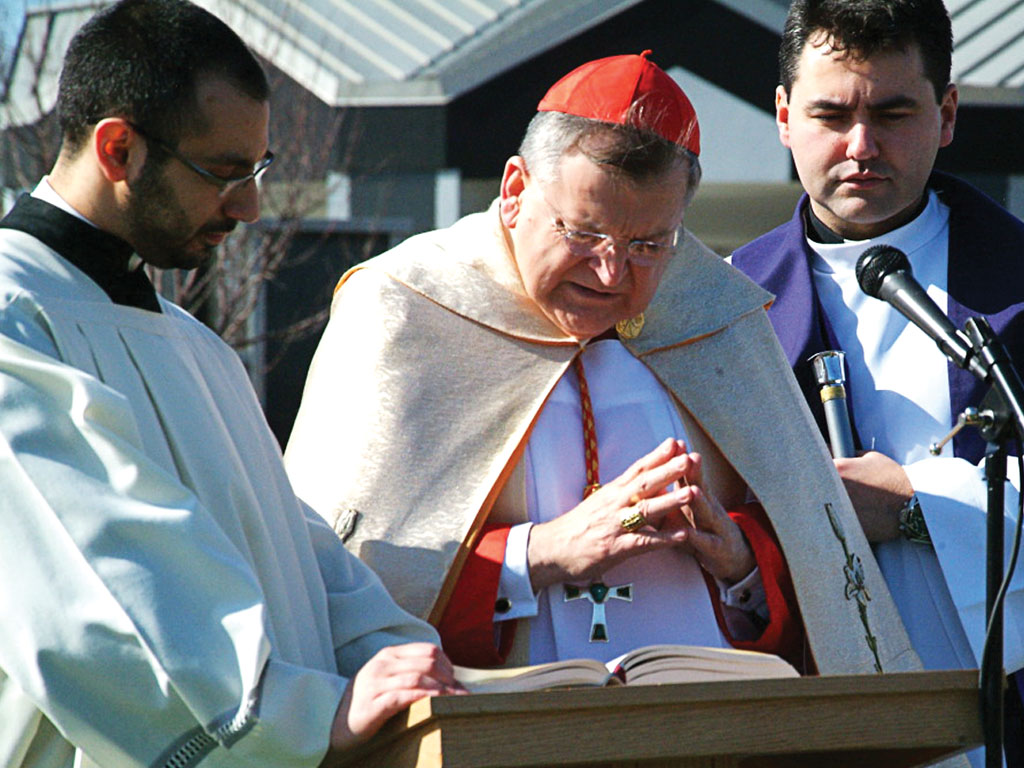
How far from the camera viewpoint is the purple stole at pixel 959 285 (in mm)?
4234

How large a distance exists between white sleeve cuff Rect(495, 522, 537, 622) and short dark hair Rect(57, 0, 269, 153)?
3.84ft

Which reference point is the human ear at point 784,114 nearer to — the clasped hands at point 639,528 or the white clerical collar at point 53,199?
the clasped hands at point 639,528

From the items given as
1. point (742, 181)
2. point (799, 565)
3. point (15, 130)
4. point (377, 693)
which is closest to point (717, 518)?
point (799, 565)

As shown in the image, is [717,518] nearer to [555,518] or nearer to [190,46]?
[555,518]

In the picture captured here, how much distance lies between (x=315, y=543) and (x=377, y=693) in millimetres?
713

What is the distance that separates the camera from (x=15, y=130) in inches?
328

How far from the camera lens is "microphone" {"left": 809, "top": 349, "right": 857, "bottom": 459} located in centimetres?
407

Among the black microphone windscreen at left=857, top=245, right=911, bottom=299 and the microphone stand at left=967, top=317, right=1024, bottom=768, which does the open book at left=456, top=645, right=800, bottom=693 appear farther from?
the black microphone windscreen at left=857, top=245, right=911, bottom=299

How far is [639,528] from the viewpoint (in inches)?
137

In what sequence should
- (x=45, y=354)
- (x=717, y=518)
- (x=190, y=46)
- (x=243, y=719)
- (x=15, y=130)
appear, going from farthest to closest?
(x=15, y=130) → (x=717, y=518) → (x=190, y=46) → (x=45, y=354) → (x=243, y=719)

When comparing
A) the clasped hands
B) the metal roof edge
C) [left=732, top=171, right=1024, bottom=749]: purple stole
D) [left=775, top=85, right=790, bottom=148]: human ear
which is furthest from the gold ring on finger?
the metal roof edge

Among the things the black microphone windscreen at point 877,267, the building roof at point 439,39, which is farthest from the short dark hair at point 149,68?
the building roof at point 439,39

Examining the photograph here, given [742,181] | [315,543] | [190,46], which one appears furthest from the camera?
[742,181]

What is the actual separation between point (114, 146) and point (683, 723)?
55.9 inches
